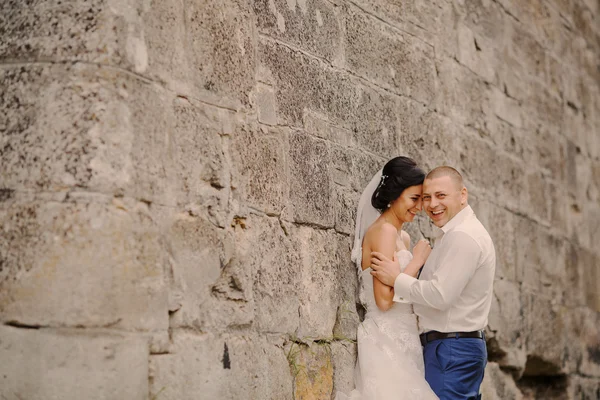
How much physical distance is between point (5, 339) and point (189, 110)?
995 mm

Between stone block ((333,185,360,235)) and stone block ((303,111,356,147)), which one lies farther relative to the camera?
stone block ((333,185,360,235))

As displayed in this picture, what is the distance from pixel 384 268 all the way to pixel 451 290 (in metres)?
0.32

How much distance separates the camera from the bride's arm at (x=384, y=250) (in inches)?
155

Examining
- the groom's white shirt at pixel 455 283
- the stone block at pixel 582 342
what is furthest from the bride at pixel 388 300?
the stone block at pixel 582 342

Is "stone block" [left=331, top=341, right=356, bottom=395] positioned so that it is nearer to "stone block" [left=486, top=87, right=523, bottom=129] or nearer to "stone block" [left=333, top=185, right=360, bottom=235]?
"stone block" [left=333, top=185, right=360, bottom=235]

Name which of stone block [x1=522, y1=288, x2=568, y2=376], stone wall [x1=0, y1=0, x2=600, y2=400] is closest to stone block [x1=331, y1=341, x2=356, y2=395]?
stone wall [x1=0, y1=0, x2=600, y2=400]

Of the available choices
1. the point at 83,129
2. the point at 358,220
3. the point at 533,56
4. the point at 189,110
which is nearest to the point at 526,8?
the point at 533,56

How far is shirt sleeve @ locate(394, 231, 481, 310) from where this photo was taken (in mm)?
3758

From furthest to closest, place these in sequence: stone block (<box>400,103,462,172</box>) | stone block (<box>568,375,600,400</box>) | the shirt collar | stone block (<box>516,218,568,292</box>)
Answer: stone block (<box>568,375,600,400</box>) → stone block (<box>516,218,568,292</box>) → stone block (<box>400,103,462,172</box>) → the shirt collar

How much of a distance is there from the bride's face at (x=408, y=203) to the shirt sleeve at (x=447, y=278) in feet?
0.91

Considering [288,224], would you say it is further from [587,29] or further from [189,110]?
[587,29]

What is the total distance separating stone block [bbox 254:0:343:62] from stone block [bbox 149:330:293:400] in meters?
1.25

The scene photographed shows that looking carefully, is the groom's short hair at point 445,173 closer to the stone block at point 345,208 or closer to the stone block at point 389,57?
the stone block at point 345,208

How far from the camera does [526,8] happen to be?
6.45 metres
